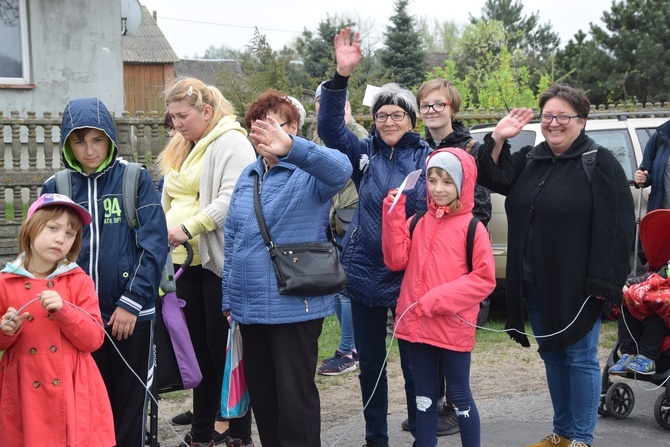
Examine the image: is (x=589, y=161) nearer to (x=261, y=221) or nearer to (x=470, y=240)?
(x=470, y=240)

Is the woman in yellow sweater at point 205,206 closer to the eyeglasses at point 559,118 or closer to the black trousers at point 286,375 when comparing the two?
the black trousers at point 286,375

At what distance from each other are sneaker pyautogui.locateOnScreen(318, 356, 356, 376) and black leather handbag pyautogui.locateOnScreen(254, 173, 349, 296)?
9.25 feet

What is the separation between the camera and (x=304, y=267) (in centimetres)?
391

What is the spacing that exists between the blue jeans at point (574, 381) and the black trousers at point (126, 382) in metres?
2.21

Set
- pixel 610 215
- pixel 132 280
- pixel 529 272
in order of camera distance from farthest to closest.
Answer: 1. pixel 529 272
2. pixel 610 215
3. pixel 132 280

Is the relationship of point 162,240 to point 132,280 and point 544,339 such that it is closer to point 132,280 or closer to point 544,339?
point 132,280

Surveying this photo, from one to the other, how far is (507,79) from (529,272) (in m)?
16.4

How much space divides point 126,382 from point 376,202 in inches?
65.2

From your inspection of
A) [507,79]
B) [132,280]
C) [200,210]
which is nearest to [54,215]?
[132,280]

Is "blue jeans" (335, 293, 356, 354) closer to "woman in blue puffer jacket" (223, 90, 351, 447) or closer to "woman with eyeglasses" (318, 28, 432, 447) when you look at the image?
"woman with eyeglasses" (318, 28, 432, 447)

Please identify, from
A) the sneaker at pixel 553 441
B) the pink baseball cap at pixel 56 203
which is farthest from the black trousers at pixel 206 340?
the sneaker at pixel 553 441

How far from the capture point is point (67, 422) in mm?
3582

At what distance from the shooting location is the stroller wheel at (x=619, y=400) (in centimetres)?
552

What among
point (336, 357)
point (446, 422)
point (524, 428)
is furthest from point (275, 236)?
point (336, 357)
